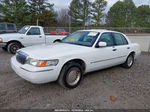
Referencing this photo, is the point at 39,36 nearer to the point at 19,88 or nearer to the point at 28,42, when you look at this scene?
the point at 28,42

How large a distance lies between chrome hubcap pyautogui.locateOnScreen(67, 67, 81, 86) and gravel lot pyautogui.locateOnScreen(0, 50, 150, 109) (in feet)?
0.67

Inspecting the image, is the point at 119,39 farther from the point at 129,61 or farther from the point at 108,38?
the point at 129,61

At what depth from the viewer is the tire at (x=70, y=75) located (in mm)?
3068

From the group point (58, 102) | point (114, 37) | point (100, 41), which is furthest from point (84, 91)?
point (114, 37)

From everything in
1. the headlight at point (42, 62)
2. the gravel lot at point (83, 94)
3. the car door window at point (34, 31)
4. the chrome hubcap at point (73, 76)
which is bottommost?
the gravel lot at point (83, 94)

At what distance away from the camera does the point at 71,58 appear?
122 inches

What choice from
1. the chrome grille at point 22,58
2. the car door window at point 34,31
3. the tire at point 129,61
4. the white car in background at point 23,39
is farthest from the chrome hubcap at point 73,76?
the car door window at point 34,31

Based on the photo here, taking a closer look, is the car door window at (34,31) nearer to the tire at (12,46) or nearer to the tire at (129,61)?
the tire at (12,46)

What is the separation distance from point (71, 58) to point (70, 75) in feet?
1.54

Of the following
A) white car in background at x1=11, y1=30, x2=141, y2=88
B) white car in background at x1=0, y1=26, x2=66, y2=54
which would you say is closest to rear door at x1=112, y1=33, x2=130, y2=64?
white car in background at x1=11, y1=30, x2=141, y2=88

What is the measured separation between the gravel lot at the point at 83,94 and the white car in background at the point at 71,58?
14.5 inches

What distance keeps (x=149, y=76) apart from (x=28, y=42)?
255 inches

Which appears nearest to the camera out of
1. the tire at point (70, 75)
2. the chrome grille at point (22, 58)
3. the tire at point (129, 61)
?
the chrome grille at point (22, 58)

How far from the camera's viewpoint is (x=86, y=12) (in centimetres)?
4053
